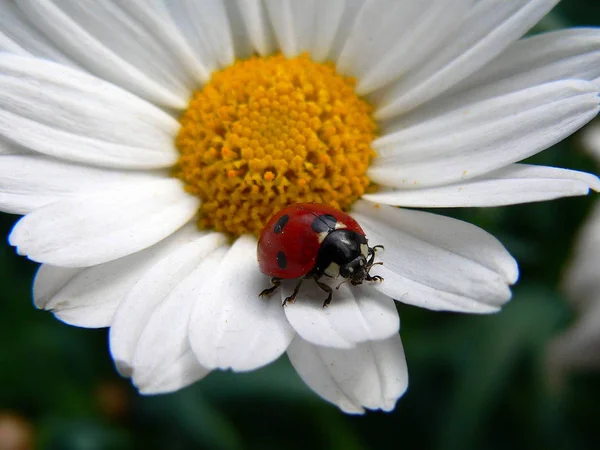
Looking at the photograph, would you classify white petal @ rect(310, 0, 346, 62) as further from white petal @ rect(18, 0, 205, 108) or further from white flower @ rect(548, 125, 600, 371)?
white flower @ rect(548, 125, 600, 371)

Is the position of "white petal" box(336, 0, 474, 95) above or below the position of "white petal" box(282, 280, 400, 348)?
above

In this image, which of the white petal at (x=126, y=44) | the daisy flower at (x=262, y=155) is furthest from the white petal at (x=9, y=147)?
the white petal at (x=126, y=44)

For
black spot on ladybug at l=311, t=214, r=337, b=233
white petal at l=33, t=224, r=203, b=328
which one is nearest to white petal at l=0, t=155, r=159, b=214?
white petal at l=33, t=224, r=203, b=328

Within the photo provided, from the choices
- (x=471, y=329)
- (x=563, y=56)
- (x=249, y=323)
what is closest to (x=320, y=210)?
(x=249, y=323)

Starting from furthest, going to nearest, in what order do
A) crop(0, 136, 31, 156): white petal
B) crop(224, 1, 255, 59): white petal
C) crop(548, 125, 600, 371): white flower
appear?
1. crop(548, 125, 600, 371): white flower
2. crop(224, 1, 255, 59): white petal
3. crop(0, 136, 31, 156): white petal

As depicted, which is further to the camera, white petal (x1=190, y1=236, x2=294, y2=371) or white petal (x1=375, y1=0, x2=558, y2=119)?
white petal (x1=375, y1=0, x2=558, y2=119)


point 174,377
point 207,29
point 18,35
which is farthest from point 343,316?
point 18,35

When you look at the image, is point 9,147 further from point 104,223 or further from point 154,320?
point 154,320
